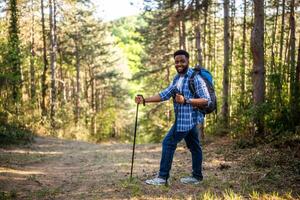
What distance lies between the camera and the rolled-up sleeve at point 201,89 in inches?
237

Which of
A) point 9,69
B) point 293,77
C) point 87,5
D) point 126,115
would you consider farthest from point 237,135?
point 126,115

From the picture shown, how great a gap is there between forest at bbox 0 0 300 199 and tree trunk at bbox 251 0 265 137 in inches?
1.1

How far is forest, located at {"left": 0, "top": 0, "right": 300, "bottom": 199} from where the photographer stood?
1069 cm

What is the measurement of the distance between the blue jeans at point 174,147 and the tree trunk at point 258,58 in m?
4.39

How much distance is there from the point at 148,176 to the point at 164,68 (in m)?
18.0

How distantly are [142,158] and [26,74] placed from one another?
26.8m

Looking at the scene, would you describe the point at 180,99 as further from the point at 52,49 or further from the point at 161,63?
the point at 161,63

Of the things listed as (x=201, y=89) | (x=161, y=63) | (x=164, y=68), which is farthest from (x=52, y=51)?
(x=201, y=89)

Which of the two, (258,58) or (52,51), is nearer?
(258,58)

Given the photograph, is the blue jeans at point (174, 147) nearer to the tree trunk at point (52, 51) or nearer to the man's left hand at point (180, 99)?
the man's left hand at point (180, 99)

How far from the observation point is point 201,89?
6070 millimetres

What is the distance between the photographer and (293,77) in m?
10.5

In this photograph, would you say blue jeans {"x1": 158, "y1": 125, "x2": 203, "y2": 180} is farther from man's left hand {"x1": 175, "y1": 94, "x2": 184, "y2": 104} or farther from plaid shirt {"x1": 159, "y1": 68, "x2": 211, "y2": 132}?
man's left hand {"x1": 175, "y1": 94, "x2": 184, "y2": 104}

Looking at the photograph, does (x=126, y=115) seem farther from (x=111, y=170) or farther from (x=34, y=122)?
(x=111, y=170)
